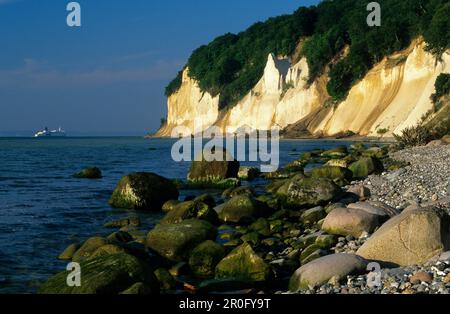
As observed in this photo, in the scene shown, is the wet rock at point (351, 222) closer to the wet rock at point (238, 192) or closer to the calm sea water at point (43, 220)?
the calm sea water at point (43, 220)

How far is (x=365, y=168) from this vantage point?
66.6 ft

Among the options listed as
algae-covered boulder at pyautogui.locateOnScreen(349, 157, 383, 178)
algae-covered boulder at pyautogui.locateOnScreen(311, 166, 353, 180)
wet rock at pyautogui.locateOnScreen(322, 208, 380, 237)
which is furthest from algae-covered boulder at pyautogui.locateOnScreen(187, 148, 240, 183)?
wet rock at pyautogui.locateOnScreen(322, 208, 380, 237)

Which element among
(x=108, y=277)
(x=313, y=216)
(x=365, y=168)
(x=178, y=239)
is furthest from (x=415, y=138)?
(x=108, y=277)

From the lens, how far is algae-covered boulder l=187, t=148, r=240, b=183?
72.7 feet

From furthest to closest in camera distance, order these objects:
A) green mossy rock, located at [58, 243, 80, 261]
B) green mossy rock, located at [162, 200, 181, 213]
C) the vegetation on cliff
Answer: the vegetation on cliff
green mossy rock, located at [162, 200, 181, 213]
green mossy rock, located at [58, 243, 80, 261]

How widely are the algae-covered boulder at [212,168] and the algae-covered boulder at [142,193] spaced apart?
5050 mm

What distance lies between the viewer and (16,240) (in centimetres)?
1204

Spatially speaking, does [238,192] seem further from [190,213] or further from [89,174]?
[89,174]

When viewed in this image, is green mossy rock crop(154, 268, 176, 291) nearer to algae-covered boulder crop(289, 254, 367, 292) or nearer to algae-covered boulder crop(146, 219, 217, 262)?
algae-covered boulder crop(146, 219, 217, 262)

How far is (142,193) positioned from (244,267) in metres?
8.33

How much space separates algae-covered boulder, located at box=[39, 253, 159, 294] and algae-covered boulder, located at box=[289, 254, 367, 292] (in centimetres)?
213

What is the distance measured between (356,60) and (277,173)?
44954 millimetres
